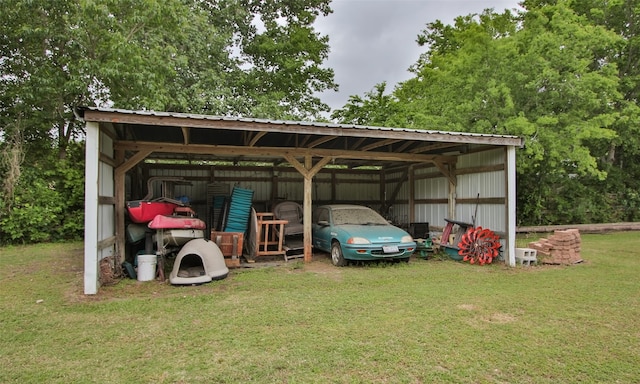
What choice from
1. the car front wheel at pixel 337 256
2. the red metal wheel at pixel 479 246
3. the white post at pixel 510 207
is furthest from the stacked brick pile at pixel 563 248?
the car front wheel at pixel 337 256

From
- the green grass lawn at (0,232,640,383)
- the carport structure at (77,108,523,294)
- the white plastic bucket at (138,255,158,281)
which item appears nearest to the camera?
the green grass lawn at (0,232,640,383)

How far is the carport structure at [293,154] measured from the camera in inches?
227

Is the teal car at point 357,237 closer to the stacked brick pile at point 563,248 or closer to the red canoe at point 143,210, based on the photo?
the stacked brick pile at point 563,248

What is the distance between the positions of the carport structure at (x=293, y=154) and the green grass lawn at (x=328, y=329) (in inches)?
52.8

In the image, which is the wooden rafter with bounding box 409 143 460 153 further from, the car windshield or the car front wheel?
the car front wheel

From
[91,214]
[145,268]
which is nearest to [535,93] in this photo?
[145,268]

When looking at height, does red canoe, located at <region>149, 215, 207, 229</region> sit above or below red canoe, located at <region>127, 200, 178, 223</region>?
below

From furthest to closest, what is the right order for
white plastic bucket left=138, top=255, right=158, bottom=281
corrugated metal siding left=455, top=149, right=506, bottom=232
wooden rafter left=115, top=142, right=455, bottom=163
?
corrugated metal siding left=455, top=149, right=506, bottom=232
wooden rafter left=115, top=142, right=455, bottom=163
white plastic bucket left=138, top=255, right=158, bottom=281

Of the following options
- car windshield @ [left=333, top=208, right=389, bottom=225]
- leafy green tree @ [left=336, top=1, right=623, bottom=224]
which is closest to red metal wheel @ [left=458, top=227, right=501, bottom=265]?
car windshield @ [left=333, top=208, right=389, bottom=225]

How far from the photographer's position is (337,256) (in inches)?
316

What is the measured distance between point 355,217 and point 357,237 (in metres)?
1.26

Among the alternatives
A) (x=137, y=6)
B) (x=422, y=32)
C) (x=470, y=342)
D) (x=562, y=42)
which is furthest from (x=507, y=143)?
(x=422, y=32)

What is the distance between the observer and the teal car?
7539mm

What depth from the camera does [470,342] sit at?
3.69 metres
